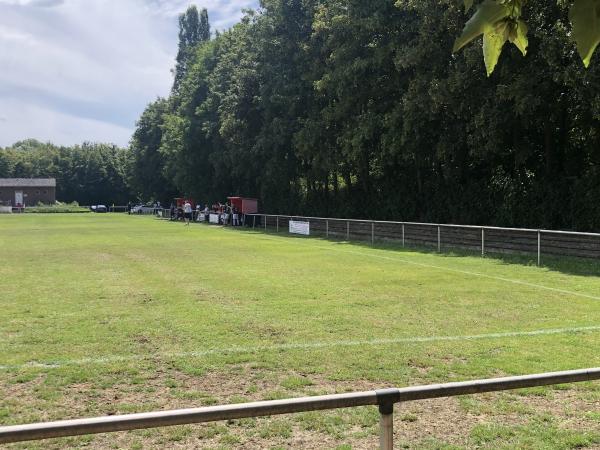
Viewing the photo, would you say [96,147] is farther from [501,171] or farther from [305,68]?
[501,171]

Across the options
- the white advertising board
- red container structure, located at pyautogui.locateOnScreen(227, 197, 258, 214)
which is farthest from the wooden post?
red container structure, located at pyautogui.locateOnScreen(227, 197, 258, 214)

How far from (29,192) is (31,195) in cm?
85

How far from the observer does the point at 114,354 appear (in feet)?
24.2

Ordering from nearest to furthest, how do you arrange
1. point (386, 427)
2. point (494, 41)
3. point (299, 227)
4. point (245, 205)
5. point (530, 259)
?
point (494, 41) < point (386, 427) < point (530, 259) < point (299, 227) < point (245, 205)

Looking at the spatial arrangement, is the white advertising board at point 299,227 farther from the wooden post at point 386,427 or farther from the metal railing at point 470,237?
the wooden post at point 386,427

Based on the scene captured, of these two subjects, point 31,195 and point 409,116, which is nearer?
point 409,116

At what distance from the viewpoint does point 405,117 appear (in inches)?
1011

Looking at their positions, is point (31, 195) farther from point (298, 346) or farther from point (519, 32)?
point (519, 32)

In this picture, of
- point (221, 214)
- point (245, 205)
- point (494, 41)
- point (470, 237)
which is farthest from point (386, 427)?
point (221, 214)

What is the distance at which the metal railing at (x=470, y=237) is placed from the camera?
1711 cm

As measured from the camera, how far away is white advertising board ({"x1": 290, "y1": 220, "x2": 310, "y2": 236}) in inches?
1293

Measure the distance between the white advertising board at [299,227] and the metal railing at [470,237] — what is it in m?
0.41

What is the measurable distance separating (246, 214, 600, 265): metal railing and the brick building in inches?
4036

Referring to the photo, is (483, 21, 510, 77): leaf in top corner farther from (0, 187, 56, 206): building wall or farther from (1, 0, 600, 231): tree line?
(0, 187, 56, 206): building wall
